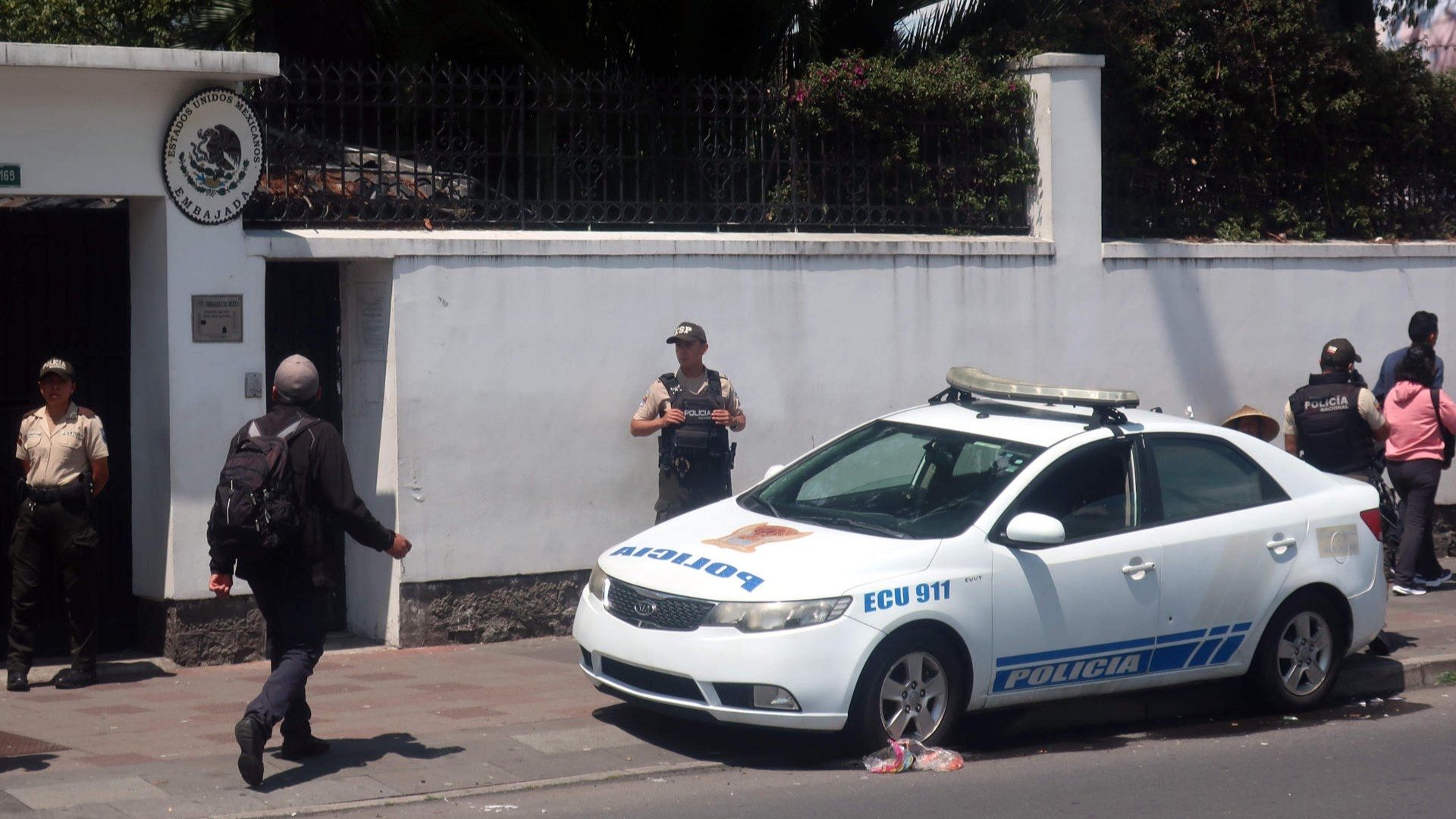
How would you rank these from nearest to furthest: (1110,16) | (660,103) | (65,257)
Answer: (65,257) < (660,103) < (1110,16)

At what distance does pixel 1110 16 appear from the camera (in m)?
11.9

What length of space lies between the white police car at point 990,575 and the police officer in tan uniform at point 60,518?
2.81 m

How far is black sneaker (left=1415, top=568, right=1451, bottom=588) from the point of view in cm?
1112

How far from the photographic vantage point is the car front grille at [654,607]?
6.61 m

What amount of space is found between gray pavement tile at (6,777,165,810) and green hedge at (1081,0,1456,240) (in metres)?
8.24

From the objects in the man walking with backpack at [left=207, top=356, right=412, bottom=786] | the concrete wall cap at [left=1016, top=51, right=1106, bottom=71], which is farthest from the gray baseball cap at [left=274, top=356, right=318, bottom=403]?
the concrete wall cap at [left=1016, top=51, right=1106, bottom=71]

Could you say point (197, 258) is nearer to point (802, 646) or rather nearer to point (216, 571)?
point (216, 571)

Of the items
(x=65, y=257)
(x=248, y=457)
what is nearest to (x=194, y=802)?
(x=248, y=457)

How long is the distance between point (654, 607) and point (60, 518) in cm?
343

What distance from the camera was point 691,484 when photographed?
923cm

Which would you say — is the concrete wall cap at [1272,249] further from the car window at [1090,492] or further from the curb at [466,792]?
the curb at [466,792]

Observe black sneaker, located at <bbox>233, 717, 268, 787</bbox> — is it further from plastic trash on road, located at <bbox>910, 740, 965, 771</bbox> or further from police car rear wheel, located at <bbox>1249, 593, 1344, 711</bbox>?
police car rear wheel, located at <bbox>1249, 593, 1344, 711</bbox>

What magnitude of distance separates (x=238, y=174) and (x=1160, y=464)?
5101 mm

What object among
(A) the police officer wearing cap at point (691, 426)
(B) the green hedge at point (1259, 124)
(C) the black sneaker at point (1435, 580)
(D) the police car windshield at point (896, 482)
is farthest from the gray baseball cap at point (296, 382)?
(C) the black sneaker at point (1435, 580)
